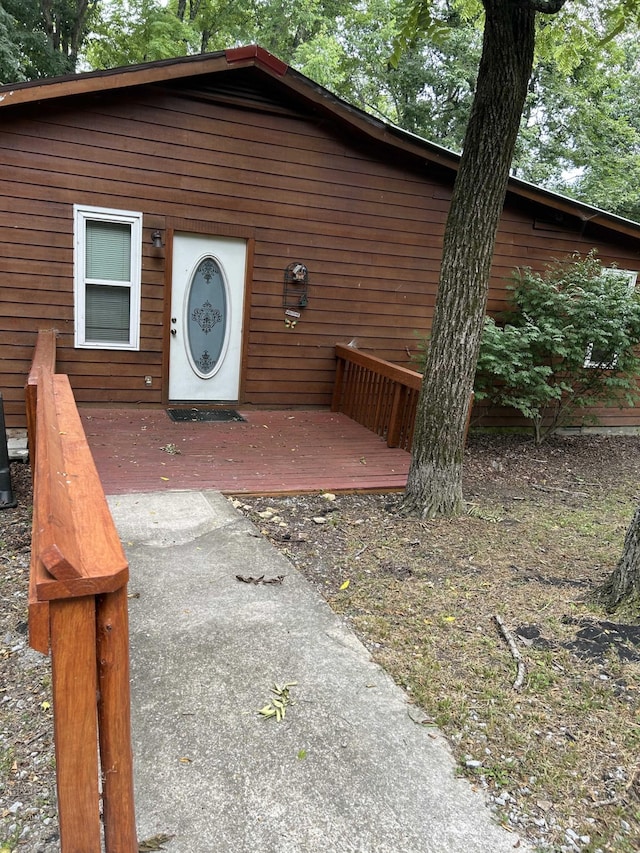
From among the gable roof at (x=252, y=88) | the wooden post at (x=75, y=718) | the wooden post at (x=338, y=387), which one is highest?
the gable roof at (x=252, y=88)

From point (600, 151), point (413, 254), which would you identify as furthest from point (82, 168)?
point (600, 151)

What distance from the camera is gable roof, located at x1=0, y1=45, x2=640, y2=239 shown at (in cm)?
531

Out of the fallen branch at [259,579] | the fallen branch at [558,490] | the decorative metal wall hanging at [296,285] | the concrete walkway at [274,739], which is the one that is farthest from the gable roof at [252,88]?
the fallen branch at [259,579]

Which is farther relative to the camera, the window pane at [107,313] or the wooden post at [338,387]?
the wooden post at [338,387]

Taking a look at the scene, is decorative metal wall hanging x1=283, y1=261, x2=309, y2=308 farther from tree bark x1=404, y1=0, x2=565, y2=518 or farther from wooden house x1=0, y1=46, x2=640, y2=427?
tree bark x1=404, y1=0, x2=565, y2=518

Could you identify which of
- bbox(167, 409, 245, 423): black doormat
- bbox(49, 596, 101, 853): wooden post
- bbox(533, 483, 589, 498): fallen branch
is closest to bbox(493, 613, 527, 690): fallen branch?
bbox(49, 596, 101, 853): wooden post

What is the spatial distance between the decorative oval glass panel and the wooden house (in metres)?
0.02

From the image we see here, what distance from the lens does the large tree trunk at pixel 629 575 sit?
2.82 meters

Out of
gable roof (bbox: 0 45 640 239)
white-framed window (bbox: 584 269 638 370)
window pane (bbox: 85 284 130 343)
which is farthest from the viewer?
white-framed window (bbox: 584 269 638 370)

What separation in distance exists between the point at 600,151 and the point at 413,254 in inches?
546

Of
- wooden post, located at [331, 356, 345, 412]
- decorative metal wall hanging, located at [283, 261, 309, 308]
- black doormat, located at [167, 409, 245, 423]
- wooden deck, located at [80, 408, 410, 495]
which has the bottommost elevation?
wooden deck, located at [80, 408, 410, 495]

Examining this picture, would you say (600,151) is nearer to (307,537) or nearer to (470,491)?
(470,491)

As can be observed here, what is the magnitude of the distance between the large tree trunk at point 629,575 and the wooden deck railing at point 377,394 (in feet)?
9.00

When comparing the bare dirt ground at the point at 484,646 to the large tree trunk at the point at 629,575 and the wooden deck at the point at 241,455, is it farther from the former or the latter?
the wooden deck at the point at 241,455
